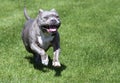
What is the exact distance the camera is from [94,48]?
12531 mm

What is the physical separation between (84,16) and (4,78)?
8.56 m

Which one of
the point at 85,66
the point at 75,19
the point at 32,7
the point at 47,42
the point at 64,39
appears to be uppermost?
the point at 47,42

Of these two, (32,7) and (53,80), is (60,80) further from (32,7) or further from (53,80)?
(32,7)

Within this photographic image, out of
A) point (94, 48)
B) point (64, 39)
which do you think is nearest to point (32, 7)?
point (64, 39)

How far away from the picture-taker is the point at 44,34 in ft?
31.9

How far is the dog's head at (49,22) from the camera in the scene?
9266 millimetres

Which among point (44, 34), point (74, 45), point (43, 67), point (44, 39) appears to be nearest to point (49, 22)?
point (44, 34)

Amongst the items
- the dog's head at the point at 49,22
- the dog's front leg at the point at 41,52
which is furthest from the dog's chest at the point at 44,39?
the dog's head at the point at 49,22

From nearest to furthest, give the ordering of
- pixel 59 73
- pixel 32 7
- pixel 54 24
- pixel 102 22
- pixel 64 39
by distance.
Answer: pixel 54 24 → pixel 59 73 → pixel 64 39 → pixel 102 22 → pixel 32 7

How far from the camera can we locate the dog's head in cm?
927

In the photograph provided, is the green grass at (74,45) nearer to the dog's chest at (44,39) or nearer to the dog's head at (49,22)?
the dog's chest at (44,39)

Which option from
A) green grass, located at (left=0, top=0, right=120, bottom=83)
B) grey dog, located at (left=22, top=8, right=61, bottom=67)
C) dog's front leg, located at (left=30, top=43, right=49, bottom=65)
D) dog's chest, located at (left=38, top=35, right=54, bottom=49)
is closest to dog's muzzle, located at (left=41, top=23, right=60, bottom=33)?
grey dog, located at (left=22, top=8, right=61, bottom=67)

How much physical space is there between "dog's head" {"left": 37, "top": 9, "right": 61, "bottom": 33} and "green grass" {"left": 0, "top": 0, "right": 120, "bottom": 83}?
4.34 feet

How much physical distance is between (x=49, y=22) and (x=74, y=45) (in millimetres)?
3715
